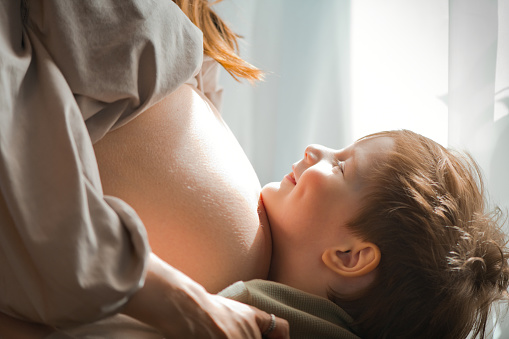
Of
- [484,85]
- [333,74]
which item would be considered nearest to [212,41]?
[333,74]

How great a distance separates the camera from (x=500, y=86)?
144cm

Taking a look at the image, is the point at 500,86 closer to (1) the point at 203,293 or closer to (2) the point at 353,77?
(2) the point at 353,77

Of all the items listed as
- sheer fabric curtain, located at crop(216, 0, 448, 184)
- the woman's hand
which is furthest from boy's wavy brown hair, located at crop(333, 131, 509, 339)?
sheer fabric curtain, located at crop(216, 0, 448, 184)

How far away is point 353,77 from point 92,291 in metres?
1.25

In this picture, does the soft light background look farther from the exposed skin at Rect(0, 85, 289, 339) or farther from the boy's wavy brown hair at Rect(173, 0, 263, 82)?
the exposed skin at Rect(0, 85, 289, 339)

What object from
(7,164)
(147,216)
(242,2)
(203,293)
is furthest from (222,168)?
(242,2)

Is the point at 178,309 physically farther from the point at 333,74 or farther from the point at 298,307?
the point at 333,74

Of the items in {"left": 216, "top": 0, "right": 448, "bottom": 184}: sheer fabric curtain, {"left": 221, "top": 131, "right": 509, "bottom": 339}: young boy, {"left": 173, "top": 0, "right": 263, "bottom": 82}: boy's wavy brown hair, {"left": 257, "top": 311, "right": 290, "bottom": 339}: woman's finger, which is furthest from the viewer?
{"left": 216, "top": 0, "right": 448, "bottom": 184}: sheer fabric curtain

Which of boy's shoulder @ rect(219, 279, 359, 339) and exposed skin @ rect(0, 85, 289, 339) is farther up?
exposed skin @ rect(0, 85, 289, 339)

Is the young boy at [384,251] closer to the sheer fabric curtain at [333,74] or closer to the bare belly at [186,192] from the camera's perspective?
the bare belly at [186,192]

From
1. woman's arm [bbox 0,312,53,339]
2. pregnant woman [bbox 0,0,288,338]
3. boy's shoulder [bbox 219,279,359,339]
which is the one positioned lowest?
boy's shoulder [bbox 219,279,359,339]

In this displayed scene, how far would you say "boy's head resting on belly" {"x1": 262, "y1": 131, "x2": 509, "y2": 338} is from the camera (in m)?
0.93

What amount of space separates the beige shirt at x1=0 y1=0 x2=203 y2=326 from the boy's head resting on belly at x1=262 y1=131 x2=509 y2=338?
389 millimetres

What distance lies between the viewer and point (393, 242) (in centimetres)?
94
